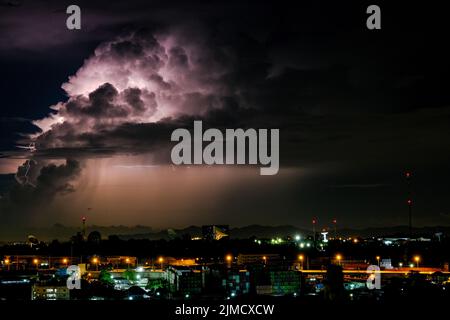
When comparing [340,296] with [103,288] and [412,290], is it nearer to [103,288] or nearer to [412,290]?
[412,290]

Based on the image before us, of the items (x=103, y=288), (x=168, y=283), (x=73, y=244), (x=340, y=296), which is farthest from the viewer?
(x=73, y=244)

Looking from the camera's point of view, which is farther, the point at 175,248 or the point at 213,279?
the point at 175,248

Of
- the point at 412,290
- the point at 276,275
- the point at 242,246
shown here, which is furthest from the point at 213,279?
the point at 242,246
